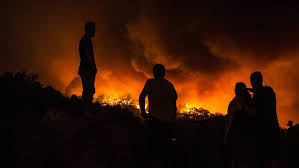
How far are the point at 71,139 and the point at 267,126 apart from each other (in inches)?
171

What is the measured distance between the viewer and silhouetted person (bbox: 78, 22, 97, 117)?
21.9 feet

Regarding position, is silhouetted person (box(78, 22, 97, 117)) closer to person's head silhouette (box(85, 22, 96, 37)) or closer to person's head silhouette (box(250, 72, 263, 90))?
person's head silhouette (box(85, 22, 96, 37))

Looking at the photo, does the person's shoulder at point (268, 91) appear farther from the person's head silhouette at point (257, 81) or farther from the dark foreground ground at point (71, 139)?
the dark foreground ground at point (71, 139)

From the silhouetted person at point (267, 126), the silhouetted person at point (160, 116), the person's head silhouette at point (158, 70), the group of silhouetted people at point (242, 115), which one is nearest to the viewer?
the silhouetted person at point (160, 116)

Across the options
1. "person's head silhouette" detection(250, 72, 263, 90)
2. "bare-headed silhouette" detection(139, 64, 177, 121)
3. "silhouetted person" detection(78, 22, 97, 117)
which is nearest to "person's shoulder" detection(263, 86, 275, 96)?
"person's head silhouette" detection(250, 72, 263, 90)

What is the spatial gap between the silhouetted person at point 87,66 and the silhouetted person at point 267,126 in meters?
4.59

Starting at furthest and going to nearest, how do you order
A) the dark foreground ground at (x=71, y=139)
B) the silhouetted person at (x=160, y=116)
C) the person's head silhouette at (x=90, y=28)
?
the person's head silhouette at (x=90, y=28)
the dark foreground ground at (x=71, y=139)
the silhouetted person at (x=160, y=116)

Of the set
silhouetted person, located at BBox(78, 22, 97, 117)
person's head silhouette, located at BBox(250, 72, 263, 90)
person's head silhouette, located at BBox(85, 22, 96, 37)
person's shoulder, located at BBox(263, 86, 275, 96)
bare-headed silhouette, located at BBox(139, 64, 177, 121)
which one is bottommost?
bare-headed silhouette, located at BBox(139, 64, 177, 121)

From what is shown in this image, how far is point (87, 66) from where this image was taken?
6.76m

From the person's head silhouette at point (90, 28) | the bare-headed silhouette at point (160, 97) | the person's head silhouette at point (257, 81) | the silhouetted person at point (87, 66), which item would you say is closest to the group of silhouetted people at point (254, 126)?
the person's head silhouette at point (257, 81)

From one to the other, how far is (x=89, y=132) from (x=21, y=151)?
1.48 meters

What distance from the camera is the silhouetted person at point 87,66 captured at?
669cm

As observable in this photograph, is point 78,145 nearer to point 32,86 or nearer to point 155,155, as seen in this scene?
point 155,155

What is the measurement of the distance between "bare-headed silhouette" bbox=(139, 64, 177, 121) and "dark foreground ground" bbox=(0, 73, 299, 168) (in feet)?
1.64
